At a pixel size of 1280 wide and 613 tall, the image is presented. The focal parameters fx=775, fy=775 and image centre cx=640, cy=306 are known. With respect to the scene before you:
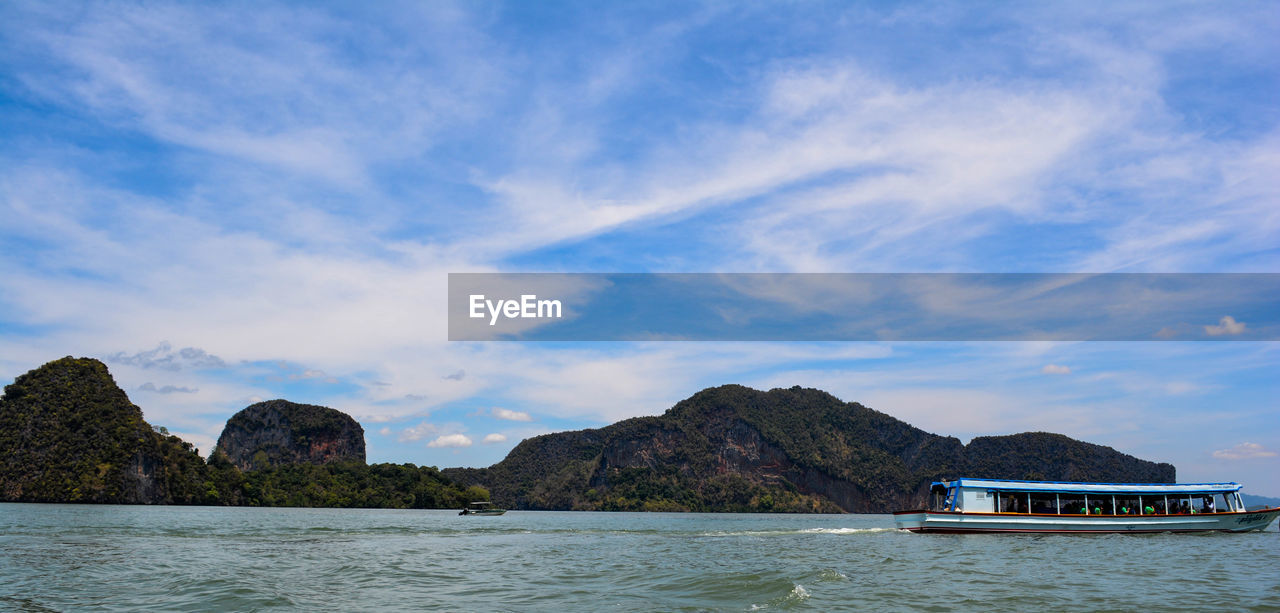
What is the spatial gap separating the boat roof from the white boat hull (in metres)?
1.59

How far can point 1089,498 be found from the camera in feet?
166

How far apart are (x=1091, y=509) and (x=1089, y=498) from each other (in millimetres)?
732

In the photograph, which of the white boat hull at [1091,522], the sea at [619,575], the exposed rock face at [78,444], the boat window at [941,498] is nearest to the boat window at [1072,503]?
the white boat hull at [1091,522]

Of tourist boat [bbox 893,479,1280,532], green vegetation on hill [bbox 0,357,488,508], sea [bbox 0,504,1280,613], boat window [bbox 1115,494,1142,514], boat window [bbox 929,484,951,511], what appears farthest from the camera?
green vegetation on hill [bbox 0,357,488,508]

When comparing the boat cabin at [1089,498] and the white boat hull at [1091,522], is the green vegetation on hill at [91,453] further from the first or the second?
the boat cabin at [1089,498]

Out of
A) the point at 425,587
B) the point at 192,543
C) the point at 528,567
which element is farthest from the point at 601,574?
the point at 192,543

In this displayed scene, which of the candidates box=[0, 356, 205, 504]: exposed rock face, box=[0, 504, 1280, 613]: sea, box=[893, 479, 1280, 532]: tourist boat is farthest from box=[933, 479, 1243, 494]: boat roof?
box=[0, 356, 205, 504]: exposed rock face

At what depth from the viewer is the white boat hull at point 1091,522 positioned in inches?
1956

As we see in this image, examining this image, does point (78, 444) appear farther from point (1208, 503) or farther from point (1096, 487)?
point (1208, 503)

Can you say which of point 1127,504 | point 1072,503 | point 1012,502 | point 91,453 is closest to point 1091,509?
point 1072,503

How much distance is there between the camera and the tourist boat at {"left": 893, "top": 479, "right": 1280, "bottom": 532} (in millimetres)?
49875

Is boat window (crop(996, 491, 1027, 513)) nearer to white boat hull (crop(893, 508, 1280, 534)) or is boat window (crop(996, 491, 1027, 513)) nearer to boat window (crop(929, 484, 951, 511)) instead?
white boat hull (crop(893, 508, 1280, 534))

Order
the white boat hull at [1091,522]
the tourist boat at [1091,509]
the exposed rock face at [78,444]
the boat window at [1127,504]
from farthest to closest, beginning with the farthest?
the exposed rock face at [78,444] → the boat window at [1127,504] → the tourist boat at [1091,509] → the white boat hull at [1091,522]

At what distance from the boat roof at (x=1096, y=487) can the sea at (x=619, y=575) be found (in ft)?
24.1
